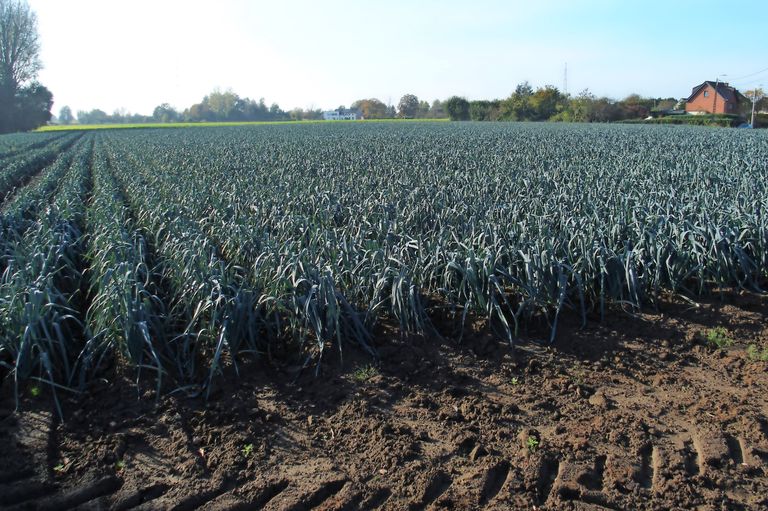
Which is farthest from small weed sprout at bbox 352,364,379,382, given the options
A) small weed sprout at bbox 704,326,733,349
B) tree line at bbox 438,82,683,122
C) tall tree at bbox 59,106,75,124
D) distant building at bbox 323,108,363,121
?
tall tree at bbox 59,106,75,124

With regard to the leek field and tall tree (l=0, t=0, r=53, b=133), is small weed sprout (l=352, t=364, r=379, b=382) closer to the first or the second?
the leek field

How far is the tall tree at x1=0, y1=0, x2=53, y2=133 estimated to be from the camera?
72.7m

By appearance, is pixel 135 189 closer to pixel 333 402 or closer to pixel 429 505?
pixel 333 402

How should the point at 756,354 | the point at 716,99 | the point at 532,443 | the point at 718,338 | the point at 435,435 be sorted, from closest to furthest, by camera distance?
the point at 532,443, the point at 435,435, the point at 756,354, the point at 718,338, the point at 716,99

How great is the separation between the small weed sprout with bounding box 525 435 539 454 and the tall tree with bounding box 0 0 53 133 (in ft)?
277

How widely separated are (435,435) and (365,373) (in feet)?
3.04

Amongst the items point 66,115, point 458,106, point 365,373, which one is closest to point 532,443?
point 365,373

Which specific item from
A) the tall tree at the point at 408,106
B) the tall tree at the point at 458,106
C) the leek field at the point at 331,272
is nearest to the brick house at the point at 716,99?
the tall tree at the point at 458,106

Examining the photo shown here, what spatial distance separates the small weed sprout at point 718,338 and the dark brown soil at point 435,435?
6cm

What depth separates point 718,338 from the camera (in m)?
4.58

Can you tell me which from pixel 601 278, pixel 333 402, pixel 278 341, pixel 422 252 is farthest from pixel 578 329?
pixel 278 341

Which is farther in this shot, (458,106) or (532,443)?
(458,106)

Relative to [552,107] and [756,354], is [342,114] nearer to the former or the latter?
[552,107]

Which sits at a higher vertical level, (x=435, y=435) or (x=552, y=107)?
(x=552, y=107)
